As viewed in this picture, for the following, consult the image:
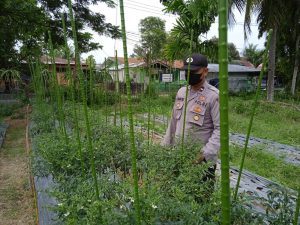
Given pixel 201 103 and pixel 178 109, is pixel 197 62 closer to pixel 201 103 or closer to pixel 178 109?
pixel 201 103

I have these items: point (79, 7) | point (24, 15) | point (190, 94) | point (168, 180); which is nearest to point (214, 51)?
point (79, 7)

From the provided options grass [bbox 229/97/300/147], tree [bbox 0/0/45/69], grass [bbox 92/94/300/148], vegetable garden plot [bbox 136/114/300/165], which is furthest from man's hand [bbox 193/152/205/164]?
tree [bbox 0/0/45/69]

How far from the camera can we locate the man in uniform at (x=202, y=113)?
183cm

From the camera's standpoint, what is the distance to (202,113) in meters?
1.90

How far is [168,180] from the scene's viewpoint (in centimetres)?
169

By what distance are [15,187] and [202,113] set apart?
8.27 ft

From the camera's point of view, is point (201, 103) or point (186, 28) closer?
point (201, 103)

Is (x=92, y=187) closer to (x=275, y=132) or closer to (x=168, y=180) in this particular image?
(x=168, y=180)

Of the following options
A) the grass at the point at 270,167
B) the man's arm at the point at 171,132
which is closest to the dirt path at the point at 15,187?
the man's arm at the point at 171,132

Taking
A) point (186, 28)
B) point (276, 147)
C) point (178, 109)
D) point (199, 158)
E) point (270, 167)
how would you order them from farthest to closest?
point (186, 28) → point (276, 147) → point (270, 167) → point (178, 109) → point (199, 158)

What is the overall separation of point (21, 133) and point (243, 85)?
14.6 m

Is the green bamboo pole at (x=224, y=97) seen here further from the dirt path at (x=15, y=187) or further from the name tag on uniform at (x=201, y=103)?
the dirt path at (x=15, y=187)

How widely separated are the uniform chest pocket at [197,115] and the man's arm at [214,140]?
64 millimetres

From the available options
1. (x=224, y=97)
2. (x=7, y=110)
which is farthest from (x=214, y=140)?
(x=7, y=110)
